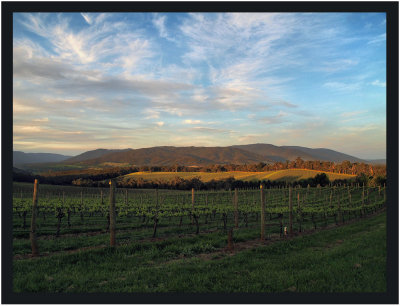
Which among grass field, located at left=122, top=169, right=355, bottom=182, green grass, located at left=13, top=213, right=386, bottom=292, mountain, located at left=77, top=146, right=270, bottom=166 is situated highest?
mountain, located at left=77, top=146, right=270, bottom=166

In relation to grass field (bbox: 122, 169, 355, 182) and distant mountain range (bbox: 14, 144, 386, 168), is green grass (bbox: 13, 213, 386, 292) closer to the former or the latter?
distant mountain range (bbox: 14, 144, 386, 168)

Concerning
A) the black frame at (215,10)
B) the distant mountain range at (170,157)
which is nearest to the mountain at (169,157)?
the distant mountain range at (170,157)

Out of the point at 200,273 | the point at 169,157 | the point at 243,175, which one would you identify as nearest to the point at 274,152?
the point at 243,175

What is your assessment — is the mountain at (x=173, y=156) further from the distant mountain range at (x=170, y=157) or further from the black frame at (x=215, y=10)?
the black frame at (x=215, y=10)

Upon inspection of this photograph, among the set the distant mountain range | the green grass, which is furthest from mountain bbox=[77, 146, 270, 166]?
the green grass

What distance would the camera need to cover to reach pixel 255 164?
70062mm

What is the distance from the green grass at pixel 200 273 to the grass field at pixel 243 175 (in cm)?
4604

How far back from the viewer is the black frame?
4.17 meters

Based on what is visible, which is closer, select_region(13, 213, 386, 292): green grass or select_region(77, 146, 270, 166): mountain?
select_region(13, 213, 386, 292): green grass

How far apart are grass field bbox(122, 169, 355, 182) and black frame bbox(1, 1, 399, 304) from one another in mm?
49033

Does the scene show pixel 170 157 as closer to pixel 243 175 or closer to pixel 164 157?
pixel 164 157

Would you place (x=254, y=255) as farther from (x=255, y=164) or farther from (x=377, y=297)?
(x=255, y=164)

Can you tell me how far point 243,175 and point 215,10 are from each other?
60359 millimetres

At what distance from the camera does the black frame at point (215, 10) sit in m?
4.17
